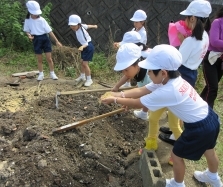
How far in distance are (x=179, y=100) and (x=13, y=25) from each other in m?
5.46

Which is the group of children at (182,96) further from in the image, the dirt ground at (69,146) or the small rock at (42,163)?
the small rock at (42,163)

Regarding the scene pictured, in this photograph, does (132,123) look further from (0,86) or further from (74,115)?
(0,86)

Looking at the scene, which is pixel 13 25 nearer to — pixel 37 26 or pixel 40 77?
pixel 37 26

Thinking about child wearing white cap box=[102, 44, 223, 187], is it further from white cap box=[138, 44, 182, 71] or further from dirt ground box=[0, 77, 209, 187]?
dirt ground box=[0, 77, 209, 187]

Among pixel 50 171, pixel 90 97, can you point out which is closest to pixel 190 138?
pixel 50 171

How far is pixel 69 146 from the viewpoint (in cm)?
407

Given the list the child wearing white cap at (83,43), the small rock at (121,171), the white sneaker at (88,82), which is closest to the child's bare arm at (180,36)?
the small rock at (121,171)

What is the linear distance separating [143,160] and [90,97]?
2018 mm

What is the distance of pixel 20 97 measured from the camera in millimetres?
5512

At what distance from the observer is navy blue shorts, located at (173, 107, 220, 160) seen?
302 centimetres

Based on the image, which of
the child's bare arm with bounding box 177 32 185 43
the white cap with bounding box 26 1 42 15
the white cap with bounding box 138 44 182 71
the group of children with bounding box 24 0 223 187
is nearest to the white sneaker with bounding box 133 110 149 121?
the group of children with bounding box 24 0 223 187

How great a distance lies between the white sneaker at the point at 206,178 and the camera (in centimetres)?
351

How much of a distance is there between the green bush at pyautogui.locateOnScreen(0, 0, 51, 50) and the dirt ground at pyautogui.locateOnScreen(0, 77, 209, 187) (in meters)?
2.54

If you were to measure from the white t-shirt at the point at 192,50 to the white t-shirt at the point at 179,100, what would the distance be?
0.82 metres
